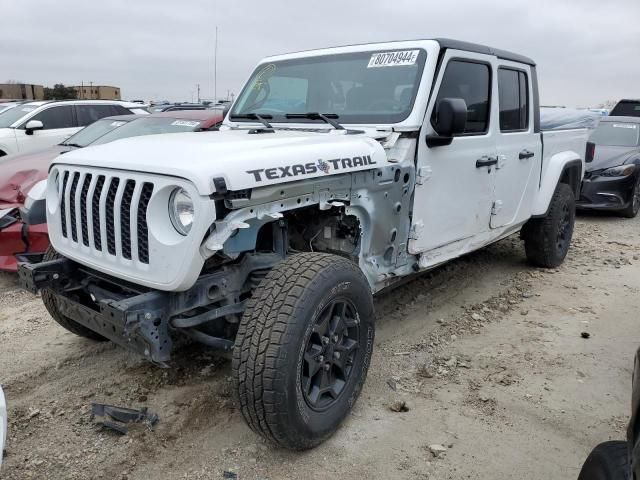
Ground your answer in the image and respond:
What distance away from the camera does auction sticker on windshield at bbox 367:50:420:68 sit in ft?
11.7

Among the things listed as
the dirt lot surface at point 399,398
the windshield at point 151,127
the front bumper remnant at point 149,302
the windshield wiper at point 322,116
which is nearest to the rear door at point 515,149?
the dirt lot surface at point 399,398

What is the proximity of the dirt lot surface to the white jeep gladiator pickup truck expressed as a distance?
31 centimetres

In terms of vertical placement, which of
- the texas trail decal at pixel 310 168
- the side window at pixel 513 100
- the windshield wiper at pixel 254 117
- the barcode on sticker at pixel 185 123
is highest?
the side window at pixel 513 100

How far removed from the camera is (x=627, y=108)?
14.4m

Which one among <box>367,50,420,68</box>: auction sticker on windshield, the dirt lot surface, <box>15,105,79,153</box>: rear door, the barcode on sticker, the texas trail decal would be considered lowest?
the dirt lot surface

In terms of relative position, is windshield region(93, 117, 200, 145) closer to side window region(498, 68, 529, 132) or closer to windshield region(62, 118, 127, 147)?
windshield region(62, 118, 127, 147)

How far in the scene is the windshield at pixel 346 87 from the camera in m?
3.50

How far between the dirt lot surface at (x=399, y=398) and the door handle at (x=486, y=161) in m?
1.24

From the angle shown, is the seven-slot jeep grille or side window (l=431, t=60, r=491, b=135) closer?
Answer: the seven-slot jeep grille

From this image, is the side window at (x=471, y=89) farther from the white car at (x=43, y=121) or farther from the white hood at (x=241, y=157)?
the white car at (x=43, y=121)

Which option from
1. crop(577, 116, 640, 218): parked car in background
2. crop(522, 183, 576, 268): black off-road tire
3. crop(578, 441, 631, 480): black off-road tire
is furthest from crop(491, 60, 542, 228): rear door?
crop(577, 116, 640, 218): parked car in background

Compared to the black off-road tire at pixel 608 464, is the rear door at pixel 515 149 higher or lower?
higher

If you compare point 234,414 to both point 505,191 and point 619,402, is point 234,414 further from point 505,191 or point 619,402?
point 505,191

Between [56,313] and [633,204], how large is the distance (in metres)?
8.74
